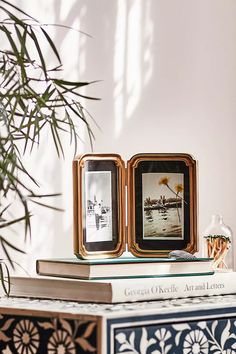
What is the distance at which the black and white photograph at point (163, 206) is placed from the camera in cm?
188

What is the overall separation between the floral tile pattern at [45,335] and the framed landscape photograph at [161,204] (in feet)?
1.11

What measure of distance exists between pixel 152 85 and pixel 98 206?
71 centimetres

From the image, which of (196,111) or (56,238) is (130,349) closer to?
(56,238)

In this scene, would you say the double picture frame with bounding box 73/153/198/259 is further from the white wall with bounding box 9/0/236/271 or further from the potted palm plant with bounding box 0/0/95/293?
the white wall with bounding box 9/0/236/271

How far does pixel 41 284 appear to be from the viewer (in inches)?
70.2

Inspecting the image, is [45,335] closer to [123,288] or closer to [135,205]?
[123,288]

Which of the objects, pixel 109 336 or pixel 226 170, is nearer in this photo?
pixel 109 336

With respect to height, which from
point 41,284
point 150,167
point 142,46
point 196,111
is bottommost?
point 41,284

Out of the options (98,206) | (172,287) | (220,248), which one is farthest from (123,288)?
(220,248)

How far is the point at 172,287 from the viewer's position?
174 centimetres

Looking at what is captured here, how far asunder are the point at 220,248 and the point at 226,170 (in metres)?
0.52

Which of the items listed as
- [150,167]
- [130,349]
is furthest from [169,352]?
[150,167]

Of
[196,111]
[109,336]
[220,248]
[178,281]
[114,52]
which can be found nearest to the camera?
→ [109,336]

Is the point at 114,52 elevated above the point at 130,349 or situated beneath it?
elevated above
